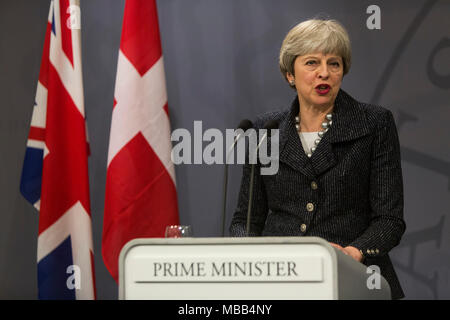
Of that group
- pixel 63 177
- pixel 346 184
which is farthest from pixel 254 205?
pixel 63 177

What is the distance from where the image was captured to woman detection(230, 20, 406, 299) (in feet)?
7.54

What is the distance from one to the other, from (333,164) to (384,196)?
0.69ft

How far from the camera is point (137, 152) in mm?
3246

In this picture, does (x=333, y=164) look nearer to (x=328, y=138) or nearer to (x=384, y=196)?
(x=328, y=138)

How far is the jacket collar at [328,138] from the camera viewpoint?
7.62ft

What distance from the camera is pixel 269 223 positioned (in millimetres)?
2447

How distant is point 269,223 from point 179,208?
1.32 metres

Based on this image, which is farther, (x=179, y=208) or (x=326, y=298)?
(x=179, y=208)

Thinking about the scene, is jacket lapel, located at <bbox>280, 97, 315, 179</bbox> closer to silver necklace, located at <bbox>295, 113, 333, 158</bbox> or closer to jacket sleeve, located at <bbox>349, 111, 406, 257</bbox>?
silver necklace, located at <bbox>295, 113, 333, 158</bbox>

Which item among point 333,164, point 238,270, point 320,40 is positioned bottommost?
point 238,270

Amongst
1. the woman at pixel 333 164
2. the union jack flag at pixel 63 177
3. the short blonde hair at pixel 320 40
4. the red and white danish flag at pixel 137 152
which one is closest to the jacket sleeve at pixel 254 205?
the woman at pixel 333 164

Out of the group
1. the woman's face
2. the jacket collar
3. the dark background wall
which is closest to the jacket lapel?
the jacket collar
